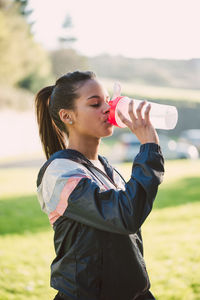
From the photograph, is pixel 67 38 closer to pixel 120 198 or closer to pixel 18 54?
pixel 18 54

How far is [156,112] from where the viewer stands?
2.16 m

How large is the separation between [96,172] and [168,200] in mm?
6794

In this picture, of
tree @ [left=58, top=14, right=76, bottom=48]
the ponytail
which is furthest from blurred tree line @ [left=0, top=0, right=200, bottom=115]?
the ponytail

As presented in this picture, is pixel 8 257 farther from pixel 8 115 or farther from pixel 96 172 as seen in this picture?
pixel 8 115

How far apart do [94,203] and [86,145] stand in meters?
0.48

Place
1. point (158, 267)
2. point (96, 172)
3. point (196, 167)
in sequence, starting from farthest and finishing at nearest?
point (196, 167)
point (158, 267)
point (96, 172)

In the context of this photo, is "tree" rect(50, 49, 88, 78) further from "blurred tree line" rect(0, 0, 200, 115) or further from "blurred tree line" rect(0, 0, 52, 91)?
"blurred tree line" rect(0, 0, 52, 91)

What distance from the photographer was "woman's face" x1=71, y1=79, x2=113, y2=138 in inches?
77.5

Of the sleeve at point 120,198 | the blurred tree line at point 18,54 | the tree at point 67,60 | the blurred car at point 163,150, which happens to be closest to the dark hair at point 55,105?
the sleeve at point 120,198

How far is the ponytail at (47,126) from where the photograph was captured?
2.35 meters

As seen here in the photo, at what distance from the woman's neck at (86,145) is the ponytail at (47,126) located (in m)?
0.30

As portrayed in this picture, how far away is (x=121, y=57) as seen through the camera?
85.9 metres

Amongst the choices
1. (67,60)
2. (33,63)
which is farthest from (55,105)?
(67,60)

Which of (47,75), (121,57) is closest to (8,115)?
(47,75)
